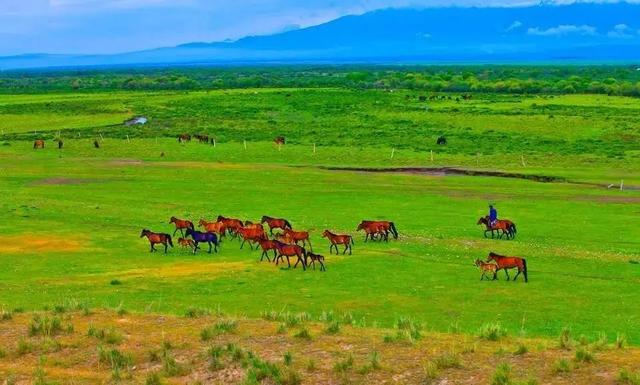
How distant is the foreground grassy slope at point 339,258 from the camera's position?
26.5 meters

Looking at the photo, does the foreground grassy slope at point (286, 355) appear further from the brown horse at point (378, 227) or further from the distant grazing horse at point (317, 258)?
the brown horse at point (378, 227)

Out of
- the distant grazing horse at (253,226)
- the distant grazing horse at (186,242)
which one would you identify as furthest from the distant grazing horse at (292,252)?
the distant grazing horse at (186,242)

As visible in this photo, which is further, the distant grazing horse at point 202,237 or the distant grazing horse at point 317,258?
the distant grazing horse at point 202,237

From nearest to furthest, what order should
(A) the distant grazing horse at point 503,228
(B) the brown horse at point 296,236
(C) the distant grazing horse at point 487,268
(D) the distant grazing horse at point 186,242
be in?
(C) the distant grazing horse at point 487,268 < (B) the brown horse at point 296,236 < (D) the distant grazing horse at point 186,242 < (A) the distant grazing horse at point 503,228

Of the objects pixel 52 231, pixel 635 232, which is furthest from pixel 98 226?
pixel 635 232

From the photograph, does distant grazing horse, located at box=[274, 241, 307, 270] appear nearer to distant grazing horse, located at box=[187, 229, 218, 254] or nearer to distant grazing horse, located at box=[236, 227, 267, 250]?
distant grazing horse, located at box=[236, 227, 267, 250]

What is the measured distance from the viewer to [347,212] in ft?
152

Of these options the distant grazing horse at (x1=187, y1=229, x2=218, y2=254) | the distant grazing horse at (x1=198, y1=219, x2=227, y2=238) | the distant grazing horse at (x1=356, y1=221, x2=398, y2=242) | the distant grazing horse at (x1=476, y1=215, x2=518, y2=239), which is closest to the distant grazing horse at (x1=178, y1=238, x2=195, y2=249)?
the distant grazing horse at (x1=187, y1=229, x2=218, y2=254)

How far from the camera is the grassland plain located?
88.4 feet

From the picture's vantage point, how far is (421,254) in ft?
114

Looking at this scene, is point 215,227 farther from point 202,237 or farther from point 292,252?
point 292,252

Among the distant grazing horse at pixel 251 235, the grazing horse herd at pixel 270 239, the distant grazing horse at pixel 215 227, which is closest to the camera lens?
the grazing horse herd at pixel 270 239

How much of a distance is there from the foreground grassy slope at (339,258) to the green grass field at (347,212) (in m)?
0.13

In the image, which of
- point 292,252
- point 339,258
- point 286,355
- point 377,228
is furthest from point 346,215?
point 286,355
